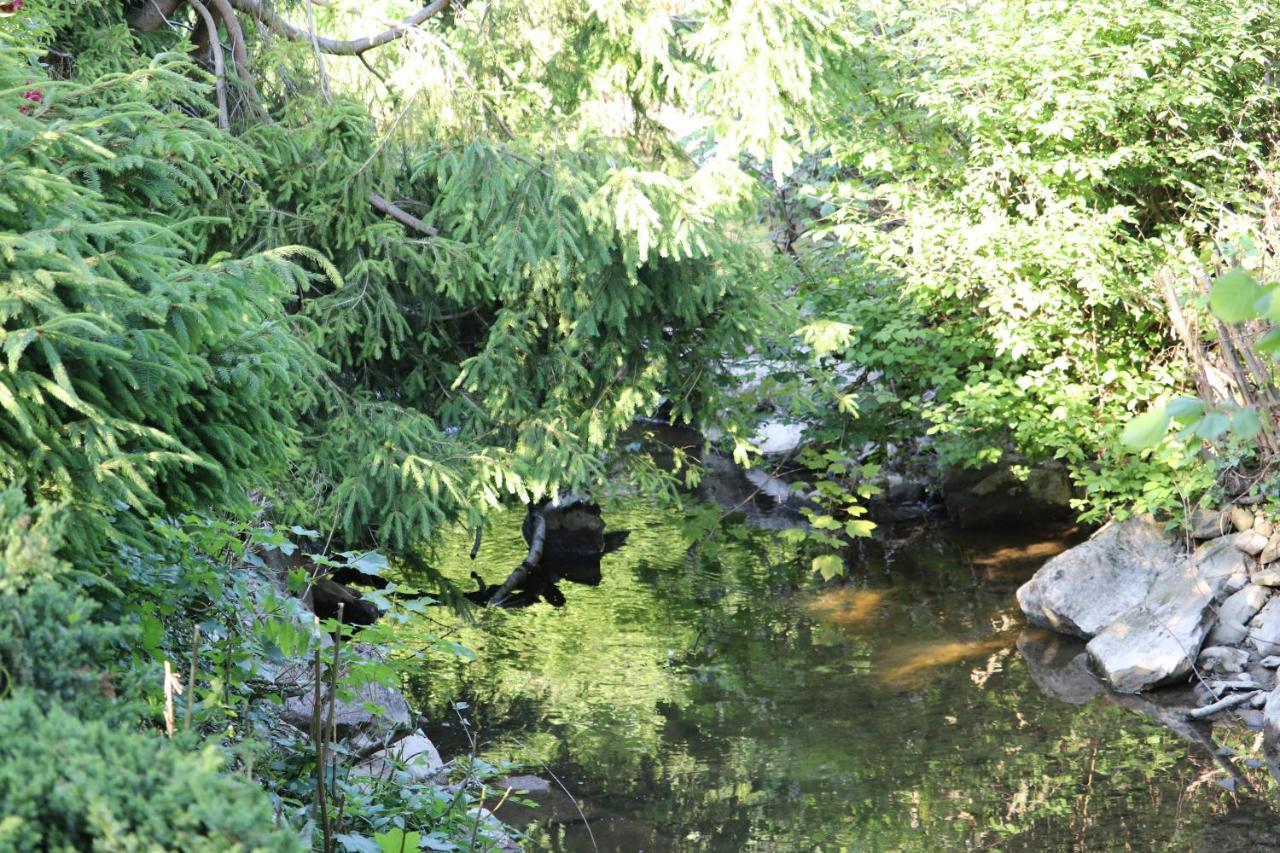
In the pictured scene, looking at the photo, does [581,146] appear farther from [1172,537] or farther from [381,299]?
[1172,537]

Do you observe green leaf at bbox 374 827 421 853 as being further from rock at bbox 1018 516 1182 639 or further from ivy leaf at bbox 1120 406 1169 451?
rock at bbox 1018 516 1182 639

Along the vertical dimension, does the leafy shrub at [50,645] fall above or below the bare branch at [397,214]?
below

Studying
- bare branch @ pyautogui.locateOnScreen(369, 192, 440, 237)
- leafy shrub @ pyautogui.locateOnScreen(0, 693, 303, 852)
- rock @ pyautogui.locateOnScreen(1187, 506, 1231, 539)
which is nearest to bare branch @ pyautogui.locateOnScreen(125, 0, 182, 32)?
bare branch @ pyautogui.locateOnScreen(369, 192, 440, 237)

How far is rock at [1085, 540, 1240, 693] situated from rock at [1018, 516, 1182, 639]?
16 cm

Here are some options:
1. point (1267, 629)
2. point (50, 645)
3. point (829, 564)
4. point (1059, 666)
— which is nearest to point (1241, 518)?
point (1267, 629)

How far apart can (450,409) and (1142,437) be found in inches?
233

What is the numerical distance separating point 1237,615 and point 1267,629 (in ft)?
0.74

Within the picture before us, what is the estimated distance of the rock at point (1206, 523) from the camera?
8617 millimetres

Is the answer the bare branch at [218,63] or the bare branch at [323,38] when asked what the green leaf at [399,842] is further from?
the bare branch at [323,38]

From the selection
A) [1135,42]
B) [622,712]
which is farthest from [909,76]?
[622,712]

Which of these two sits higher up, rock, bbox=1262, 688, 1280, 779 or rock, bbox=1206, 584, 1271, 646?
rock, bbox=1206, 584, 1271, 646

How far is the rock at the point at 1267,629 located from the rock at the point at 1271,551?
30 centimetres

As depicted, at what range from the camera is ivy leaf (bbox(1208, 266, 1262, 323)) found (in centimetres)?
212

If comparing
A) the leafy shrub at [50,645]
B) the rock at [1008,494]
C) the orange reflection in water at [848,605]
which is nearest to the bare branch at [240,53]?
the leafy shrub at [50,645]
